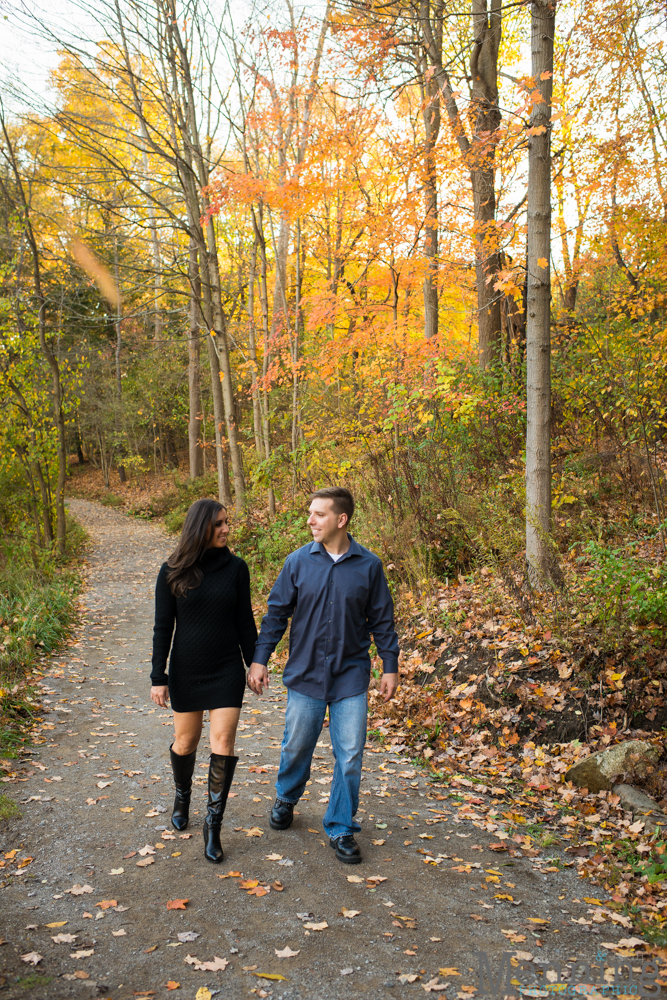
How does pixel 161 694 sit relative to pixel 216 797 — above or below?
above

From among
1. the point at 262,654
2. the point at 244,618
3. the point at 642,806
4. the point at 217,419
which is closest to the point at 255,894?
the point at 262,654

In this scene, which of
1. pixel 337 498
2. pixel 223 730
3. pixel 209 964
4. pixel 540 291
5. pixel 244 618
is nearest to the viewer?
pixel 209 964

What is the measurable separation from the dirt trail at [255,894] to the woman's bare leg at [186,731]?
0.60 m

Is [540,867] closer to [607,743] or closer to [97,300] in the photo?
[607,743]

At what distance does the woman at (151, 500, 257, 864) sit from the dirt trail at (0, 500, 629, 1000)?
472 millimetres

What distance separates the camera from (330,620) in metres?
3.94

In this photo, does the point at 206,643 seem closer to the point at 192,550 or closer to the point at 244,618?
the point at 244,618

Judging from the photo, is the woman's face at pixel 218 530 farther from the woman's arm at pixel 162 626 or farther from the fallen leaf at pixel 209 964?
the fallen leaf at pixel 209 964

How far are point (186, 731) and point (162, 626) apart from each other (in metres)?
0.63

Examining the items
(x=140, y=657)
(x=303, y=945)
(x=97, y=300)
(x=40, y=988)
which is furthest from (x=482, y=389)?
(x=97, y=300)

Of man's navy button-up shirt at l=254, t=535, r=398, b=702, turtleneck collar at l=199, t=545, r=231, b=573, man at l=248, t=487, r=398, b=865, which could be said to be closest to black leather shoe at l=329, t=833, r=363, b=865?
man at l=248, t=487, r=398, b=865

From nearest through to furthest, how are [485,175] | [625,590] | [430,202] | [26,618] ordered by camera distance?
[625,590], [26,618], [485,175], [430,202]

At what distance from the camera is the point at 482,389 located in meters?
10.2

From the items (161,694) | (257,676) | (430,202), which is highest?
(430,202)
